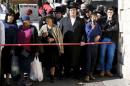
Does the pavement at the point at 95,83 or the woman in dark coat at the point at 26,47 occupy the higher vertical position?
the woman in dark coat at the point at 26,47

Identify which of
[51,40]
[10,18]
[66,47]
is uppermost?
[10,18]

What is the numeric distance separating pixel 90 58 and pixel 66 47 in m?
0.69

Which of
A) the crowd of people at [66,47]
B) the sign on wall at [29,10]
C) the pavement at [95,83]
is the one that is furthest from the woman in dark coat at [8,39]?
the sign on wall at [29,10]

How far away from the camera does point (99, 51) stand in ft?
33.9

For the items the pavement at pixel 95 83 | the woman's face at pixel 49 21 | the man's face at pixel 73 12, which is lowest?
the pavement at pixel 95 83

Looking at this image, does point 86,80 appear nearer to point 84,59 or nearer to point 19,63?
point 84,59

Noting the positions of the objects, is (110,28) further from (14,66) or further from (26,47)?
(14,66)

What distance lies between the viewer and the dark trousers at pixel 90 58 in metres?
10.0

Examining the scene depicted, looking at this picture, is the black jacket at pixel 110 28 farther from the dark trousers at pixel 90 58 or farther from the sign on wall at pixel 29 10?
the sign on wall at pixel 29 10

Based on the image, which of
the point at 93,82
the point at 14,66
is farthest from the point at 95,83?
the point at 14,66

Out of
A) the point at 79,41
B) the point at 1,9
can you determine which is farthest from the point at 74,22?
the point at 1,9

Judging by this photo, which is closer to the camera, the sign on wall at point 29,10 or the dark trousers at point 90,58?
the dark trousers at point 90,58

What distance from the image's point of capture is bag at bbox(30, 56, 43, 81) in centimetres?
960

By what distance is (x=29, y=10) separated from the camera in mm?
10766
